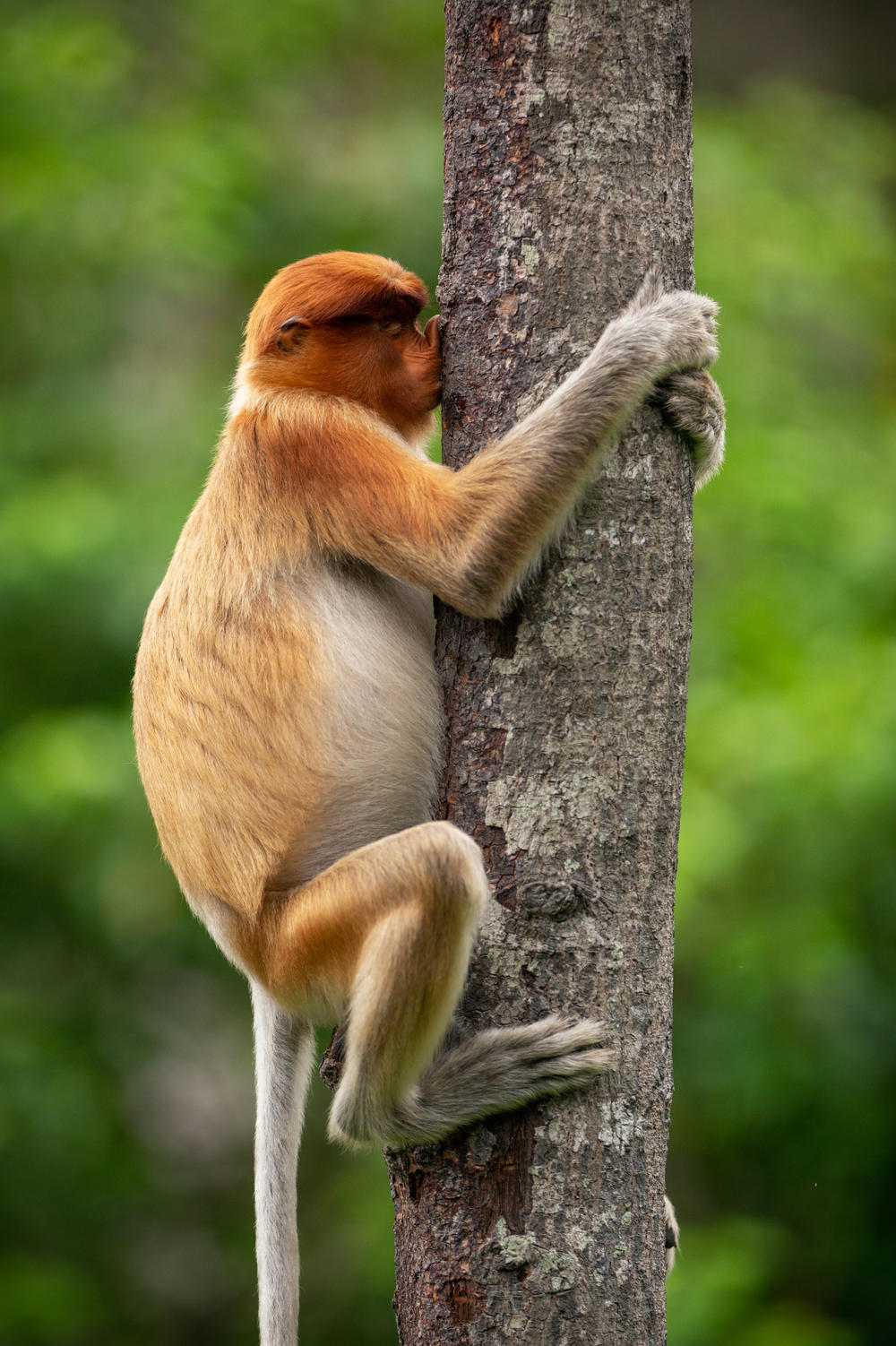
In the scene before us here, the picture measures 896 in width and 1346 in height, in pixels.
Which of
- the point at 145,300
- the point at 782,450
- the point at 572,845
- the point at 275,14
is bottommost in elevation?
the point at 572,845

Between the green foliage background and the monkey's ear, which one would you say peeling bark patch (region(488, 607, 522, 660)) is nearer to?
the monkey's ear

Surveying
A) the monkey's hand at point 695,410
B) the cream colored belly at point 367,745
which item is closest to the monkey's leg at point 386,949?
the cream colored belly at point 367,745

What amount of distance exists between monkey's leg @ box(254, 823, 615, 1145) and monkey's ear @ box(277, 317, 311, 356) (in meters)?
1.38

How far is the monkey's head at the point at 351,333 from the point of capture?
3.39 meters

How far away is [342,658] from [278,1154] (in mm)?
1335

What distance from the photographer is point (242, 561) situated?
3428mm

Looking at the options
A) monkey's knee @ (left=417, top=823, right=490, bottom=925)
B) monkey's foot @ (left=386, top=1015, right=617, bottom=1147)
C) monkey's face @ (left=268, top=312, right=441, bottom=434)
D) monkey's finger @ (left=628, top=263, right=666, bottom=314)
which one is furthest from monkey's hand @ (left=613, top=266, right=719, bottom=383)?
monkey's foot @ (left=386, top=1015, right=617, bottom=1147)

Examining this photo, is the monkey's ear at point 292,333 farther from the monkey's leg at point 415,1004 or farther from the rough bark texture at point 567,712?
the monkey's leg at point 415,1004

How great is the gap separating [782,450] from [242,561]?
3.81 meters

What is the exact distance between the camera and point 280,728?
10.8 ft

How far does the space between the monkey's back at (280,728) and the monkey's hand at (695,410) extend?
91 centimetres

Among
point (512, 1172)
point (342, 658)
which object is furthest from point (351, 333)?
point (512, 1172)

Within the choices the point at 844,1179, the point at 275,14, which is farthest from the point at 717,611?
the point at 275,14

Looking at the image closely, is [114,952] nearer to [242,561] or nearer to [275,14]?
[242,561]
